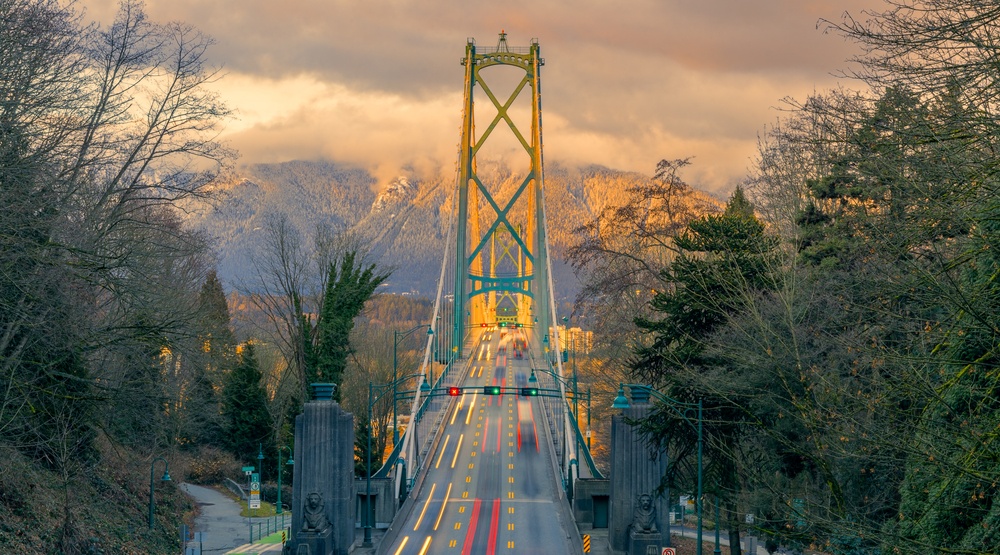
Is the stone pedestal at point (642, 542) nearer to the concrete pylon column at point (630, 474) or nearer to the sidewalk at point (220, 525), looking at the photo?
the concrete pylon column at point (630, 474)

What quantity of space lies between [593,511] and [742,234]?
15.1 meters

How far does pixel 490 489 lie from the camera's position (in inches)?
2194

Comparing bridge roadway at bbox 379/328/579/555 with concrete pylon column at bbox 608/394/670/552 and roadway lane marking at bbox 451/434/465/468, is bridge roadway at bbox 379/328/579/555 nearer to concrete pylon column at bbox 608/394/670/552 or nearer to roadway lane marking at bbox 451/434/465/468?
roadway lane marking at bbox 451/434/465/468

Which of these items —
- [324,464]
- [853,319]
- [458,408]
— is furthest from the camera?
[458,408]

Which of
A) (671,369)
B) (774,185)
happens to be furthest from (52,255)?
(774,185)

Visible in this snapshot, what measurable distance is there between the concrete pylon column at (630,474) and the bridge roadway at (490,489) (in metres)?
5.28

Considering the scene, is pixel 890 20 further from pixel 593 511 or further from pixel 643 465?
pixel 593 511

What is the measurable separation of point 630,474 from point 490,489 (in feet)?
76.7

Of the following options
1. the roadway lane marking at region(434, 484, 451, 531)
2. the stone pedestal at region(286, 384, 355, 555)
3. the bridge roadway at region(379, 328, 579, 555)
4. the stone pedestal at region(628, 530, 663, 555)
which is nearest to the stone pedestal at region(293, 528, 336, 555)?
the stone pedestal at region(286, 384, 355, 555)

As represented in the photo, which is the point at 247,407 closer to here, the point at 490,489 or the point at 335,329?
the point at 335,329

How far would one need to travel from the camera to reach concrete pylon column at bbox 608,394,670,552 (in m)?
33.1

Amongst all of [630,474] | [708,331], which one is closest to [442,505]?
[630,474]

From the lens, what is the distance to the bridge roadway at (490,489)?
140 ft

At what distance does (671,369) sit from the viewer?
3173cm
